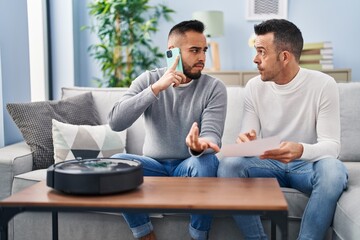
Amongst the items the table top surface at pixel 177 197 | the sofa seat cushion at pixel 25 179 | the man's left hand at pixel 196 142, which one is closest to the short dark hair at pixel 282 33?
the man's left hand at pixel 196 142

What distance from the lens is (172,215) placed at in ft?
6.95

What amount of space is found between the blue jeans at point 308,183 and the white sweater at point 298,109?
0.39 ft

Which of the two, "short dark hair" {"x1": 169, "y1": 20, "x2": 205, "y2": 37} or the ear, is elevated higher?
"short dark hair" {"x1": 169, "y1": 20, "x2": 205, "y2": 37}

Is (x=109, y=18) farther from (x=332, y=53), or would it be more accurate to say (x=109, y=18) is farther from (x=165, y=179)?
(x=165, y=179)

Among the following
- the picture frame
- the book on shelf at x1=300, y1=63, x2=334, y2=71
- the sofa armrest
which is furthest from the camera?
the picture frame

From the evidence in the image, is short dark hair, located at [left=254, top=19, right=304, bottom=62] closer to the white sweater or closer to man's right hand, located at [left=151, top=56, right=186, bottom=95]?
the white sweater

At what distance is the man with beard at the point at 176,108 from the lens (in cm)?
211

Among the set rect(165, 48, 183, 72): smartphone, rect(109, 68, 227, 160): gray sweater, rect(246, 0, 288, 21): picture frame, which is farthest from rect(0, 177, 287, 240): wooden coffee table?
rect(246, 0, 288, 21): picture frame

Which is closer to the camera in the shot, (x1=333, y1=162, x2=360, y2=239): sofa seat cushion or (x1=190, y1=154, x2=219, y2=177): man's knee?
(x1=333, y1=162, x2=360, y2=239): sofa seat cushion

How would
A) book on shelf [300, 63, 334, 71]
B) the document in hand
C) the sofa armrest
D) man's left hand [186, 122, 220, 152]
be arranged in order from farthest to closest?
book on shelf [300, 63, 334, 71]
the sofa armrest
man's left hand [186, 122, 220, 152]
the document in hand

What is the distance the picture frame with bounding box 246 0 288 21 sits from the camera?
4492mm

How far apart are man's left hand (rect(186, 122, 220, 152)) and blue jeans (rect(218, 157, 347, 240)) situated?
7.8 inches

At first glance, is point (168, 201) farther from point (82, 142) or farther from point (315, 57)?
point (315, 57)

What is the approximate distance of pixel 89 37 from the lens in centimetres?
471
